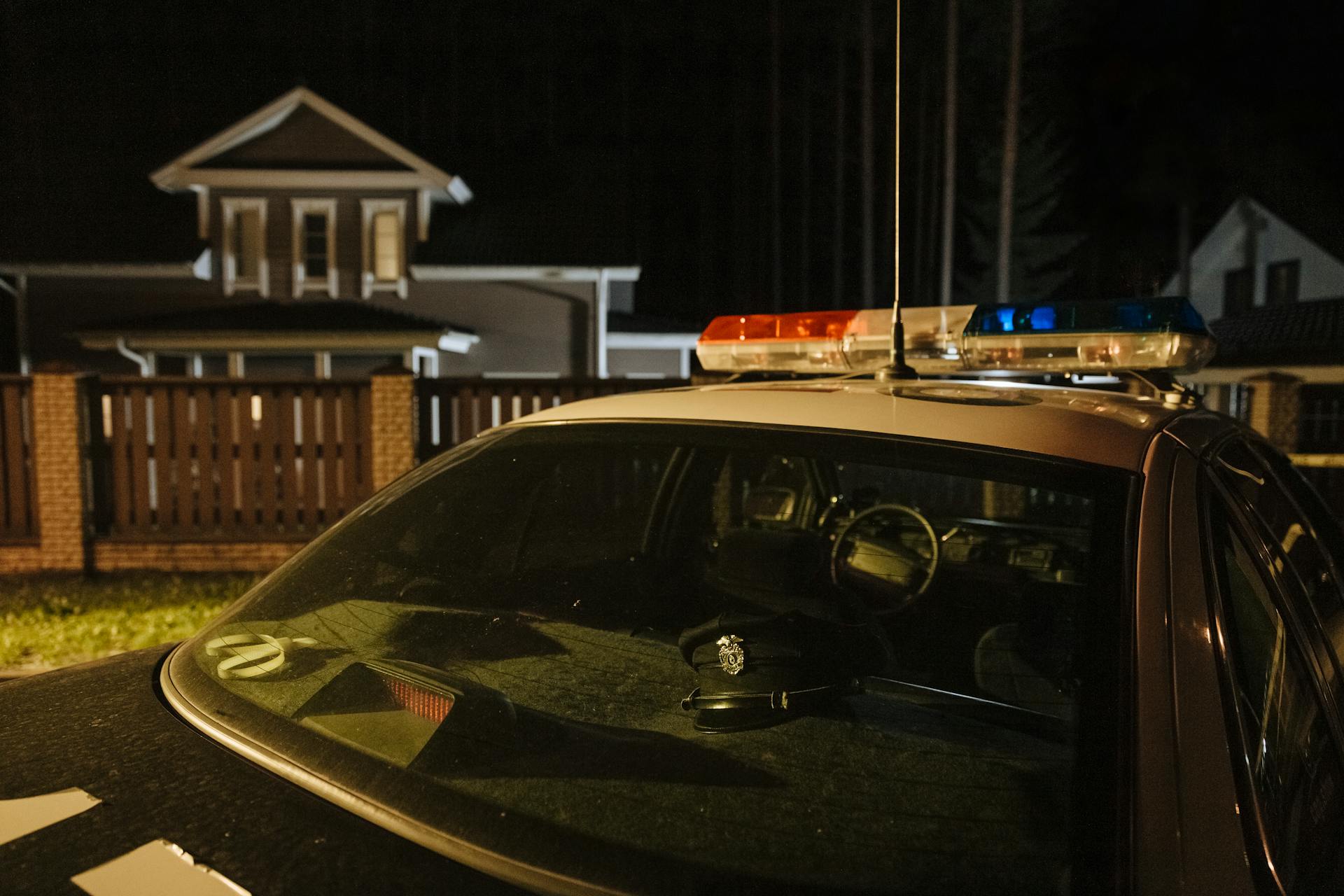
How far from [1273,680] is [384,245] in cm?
1744

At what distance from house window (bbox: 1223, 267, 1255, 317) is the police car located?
2778cm

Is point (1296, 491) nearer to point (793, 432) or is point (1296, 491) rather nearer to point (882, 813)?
point (793, 432)

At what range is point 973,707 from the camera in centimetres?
193

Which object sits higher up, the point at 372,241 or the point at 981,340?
the point at 372,241

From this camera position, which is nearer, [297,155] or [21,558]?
[21,558]

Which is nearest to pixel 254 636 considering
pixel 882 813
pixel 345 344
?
pixel 882 813

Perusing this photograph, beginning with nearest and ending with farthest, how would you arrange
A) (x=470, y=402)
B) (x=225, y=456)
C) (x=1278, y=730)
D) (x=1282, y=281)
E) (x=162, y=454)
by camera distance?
(x=1278, y=730) < (x=162, y=454) < (x=225, y=456) < (x=470, y=402) < (x=1282, y=281)

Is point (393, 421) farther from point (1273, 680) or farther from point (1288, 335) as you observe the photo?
point (1288, 335)

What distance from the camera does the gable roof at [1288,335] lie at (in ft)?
69.0

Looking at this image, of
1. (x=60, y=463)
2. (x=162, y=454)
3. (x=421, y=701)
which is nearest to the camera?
(x=421, y=701)

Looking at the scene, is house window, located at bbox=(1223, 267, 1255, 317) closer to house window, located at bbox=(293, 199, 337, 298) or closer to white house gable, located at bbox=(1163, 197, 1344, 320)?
white house gable, located at bbox=(1163, 197, 1344, 320)

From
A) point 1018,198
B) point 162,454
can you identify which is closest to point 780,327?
point 162,454

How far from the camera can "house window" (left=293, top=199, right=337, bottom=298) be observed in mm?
17234

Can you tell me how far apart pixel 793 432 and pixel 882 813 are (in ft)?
2.28
